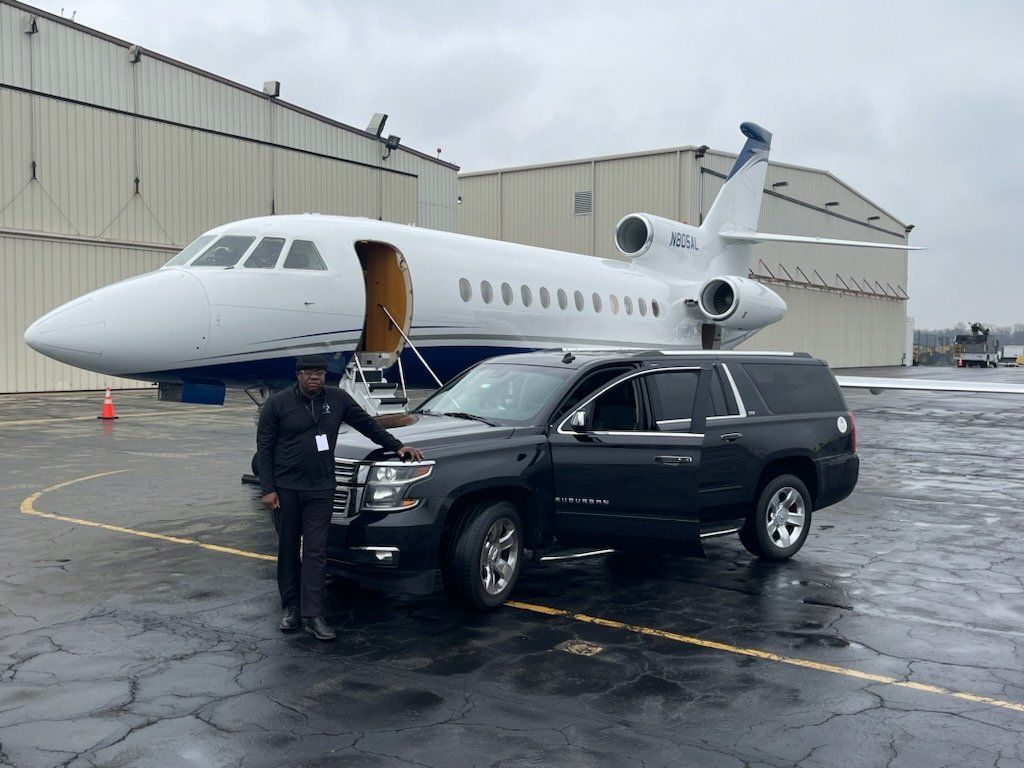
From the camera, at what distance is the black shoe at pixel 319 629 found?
6.01 m

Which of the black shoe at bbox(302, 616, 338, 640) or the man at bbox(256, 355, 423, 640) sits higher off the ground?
the man at bbox(256, 355, 423, 640)

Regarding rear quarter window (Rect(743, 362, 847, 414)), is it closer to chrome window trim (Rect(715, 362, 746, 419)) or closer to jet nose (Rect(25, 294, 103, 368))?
chrome window trim (Rect(715, 362, 746, 419))

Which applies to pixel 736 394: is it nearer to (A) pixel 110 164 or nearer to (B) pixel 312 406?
(B) pixel 312 406

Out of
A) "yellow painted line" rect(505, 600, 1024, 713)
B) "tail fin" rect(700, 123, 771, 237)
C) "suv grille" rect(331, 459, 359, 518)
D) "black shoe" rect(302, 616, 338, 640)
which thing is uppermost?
"tail fin" rect(700, 123, 771, 237)

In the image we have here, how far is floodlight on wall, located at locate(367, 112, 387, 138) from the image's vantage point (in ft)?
122

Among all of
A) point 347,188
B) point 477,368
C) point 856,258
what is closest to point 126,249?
point 347,188

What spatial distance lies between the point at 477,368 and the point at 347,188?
28.5 metres

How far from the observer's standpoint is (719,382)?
827cm

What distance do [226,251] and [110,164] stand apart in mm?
18822

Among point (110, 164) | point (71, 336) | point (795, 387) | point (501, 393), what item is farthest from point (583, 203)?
point (501, 393)

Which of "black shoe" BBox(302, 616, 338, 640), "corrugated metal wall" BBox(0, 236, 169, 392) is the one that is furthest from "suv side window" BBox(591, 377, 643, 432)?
"corrugated metal wall" BBox(0, 236, 169, 392)

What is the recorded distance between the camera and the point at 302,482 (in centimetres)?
607

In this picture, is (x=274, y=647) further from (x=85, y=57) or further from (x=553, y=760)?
(x=85, y=57)

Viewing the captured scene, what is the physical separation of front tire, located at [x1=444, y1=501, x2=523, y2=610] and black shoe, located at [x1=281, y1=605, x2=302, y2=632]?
39.5 inches
